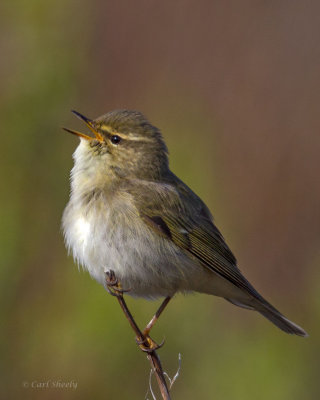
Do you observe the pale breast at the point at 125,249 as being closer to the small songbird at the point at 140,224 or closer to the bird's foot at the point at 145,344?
the small songbird at the point at 140,224

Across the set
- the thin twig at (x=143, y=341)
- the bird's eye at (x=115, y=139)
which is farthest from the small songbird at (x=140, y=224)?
the thin twig at (x=143, y=341)

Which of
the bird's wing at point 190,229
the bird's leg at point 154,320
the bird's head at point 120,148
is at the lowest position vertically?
the bird's leg at point 154,320

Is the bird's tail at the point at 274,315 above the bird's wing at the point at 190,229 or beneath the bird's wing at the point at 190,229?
beneath

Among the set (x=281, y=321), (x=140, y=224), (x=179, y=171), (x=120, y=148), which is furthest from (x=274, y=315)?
(x=179, y=171)

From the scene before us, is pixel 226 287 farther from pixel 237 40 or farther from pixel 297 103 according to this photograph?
pixel 237 40

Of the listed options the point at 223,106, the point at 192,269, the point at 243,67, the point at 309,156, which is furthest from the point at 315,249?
the point at 192,269

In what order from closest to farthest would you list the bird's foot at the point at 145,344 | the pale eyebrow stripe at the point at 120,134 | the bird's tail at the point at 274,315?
the bird's foot at the point at 145,344
the pale eyebrow stripe at the point at 120,134
the bird's tail at the point at 274,315

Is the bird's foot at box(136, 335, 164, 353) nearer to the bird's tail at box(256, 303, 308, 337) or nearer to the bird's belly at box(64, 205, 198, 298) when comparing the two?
the bird's belly at box(64, 205, 198, 298)

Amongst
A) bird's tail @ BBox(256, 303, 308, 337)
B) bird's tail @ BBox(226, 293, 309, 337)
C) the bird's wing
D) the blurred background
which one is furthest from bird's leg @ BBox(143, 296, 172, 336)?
the blurred background
